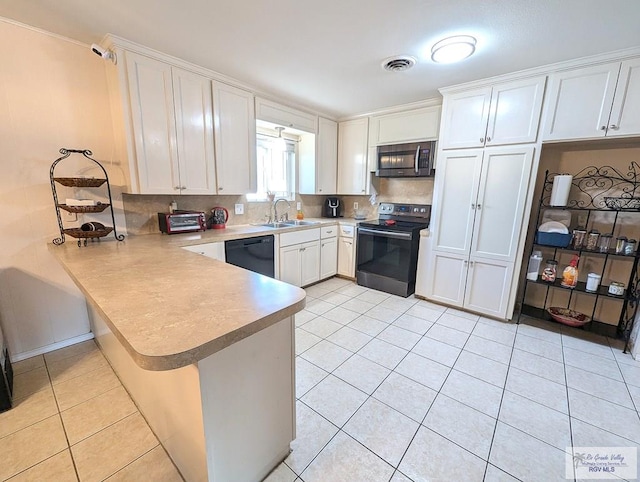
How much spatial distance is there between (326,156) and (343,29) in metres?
2.06

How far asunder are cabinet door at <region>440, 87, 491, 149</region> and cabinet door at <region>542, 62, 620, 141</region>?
0.47 meters

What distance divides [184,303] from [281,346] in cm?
44

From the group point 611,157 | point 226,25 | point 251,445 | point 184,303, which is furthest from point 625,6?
point 251,445

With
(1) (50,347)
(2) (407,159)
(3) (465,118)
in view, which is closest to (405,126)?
(2) (407,159)

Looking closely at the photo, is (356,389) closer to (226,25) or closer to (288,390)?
(288,390)

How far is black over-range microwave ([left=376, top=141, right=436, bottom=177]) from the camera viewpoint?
3082 millimetres

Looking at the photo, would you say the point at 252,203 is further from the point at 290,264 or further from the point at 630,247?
the point at 630,247

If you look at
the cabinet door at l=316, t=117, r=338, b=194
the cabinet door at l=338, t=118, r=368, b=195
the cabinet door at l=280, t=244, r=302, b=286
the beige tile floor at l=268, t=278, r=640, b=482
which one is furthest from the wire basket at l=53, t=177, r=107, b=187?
the cabinet door at l=338, t=118, r=368, b=195

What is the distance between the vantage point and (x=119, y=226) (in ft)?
7.48

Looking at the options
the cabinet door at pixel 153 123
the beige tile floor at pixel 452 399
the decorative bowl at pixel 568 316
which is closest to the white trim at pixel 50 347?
the cabinet door at pixel 153 123

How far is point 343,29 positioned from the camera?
173 centimetres

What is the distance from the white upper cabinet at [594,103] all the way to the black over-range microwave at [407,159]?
1.05m

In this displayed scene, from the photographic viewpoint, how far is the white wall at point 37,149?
1789 millimetres

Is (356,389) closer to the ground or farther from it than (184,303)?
closer to the ground
